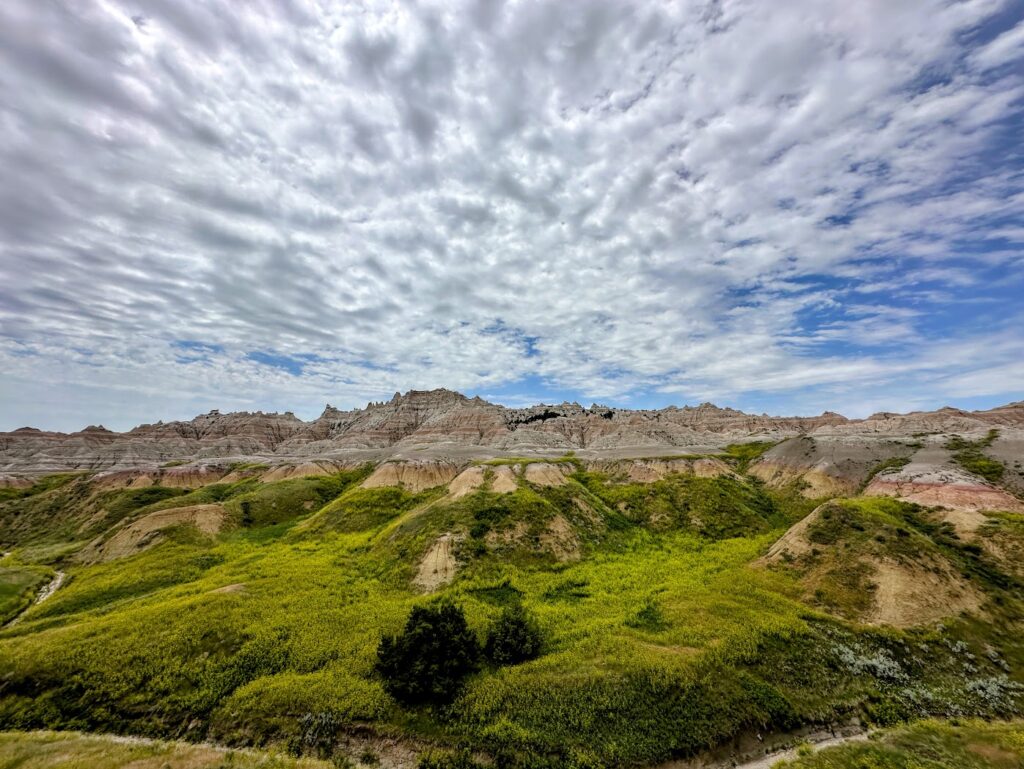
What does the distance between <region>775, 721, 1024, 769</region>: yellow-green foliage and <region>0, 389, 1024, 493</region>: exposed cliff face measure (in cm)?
4510

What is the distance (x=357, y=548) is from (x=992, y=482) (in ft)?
238

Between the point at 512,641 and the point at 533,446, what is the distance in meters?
88.9

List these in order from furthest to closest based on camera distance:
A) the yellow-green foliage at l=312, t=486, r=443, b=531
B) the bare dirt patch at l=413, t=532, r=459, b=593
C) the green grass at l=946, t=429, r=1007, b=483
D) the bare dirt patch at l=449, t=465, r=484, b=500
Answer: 1. the yellow-green foliage at l=312, t=486, r=443, b=531
2. the bare dirt patch at l=449, t=465, r=484, b=500
3. the green grass at l=946, t=429, r=1007, b=483
4. the bare dirt patch at l=413, t=532, r=459, b=593

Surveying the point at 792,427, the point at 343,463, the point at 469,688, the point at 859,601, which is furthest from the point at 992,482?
the point at 792,427

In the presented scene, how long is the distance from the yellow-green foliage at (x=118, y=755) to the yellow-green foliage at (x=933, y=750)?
24087mm

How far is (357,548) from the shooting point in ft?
161

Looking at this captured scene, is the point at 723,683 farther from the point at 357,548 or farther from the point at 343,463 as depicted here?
the point at 343,463

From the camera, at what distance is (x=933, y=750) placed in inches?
764

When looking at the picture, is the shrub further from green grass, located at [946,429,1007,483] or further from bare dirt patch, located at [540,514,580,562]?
green grass, located at [946,429,1007,483]

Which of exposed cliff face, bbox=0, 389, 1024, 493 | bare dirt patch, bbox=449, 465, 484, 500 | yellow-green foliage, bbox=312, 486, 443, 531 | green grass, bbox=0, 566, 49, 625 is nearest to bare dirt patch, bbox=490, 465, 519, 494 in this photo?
bare dirt patch, bbox=449, 465, 484, 500

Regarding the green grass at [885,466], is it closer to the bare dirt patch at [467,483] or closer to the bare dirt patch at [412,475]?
the bare dirt patch at [467,483]

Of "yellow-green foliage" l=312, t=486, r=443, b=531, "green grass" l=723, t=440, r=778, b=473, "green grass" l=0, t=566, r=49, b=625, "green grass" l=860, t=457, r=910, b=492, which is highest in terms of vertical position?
"green grass" l=723, t=440, r=778, b=473

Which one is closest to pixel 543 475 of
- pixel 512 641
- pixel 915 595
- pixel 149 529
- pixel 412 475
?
pixel 412 475

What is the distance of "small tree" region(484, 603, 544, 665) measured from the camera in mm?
26219
